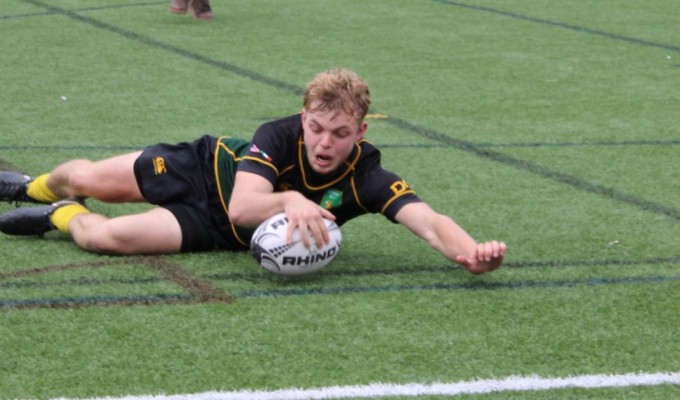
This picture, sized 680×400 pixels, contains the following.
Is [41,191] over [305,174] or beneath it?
beneath

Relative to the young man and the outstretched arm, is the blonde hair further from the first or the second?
the outstretched arm

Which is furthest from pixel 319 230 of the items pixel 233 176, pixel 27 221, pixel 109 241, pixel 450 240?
pixel 27 221


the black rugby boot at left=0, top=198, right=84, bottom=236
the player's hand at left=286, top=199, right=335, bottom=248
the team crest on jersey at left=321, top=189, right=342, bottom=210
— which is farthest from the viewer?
the black rugby boot at left=0, top=198, right=84, bottom=236

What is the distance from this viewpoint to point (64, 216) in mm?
5074

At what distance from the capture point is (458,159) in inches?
260

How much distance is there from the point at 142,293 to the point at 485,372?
4.13 ft

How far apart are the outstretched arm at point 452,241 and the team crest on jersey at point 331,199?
0.22 m

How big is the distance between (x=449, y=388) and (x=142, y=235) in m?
1.61

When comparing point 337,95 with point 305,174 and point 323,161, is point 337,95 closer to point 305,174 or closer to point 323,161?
point 323,161

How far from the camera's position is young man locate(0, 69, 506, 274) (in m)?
4.59

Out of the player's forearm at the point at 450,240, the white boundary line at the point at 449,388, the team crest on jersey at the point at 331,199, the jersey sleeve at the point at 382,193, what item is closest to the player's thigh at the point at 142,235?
the team crest on jersey at the point at 331,199

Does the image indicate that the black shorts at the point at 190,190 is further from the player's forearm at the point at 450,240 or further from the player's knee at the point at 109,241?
the player's forearm at the point at 450,240

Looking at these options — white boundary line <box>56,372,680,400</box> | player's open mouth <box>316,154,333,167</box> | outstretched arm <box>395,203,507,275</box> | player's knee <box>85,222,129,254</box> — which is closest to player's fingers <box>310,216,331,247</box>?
player's open mouth <box>316,154,333,167</box>

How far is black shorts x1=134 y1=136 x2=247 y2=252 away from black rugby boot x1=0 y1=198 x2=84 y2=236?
371 millimetres
